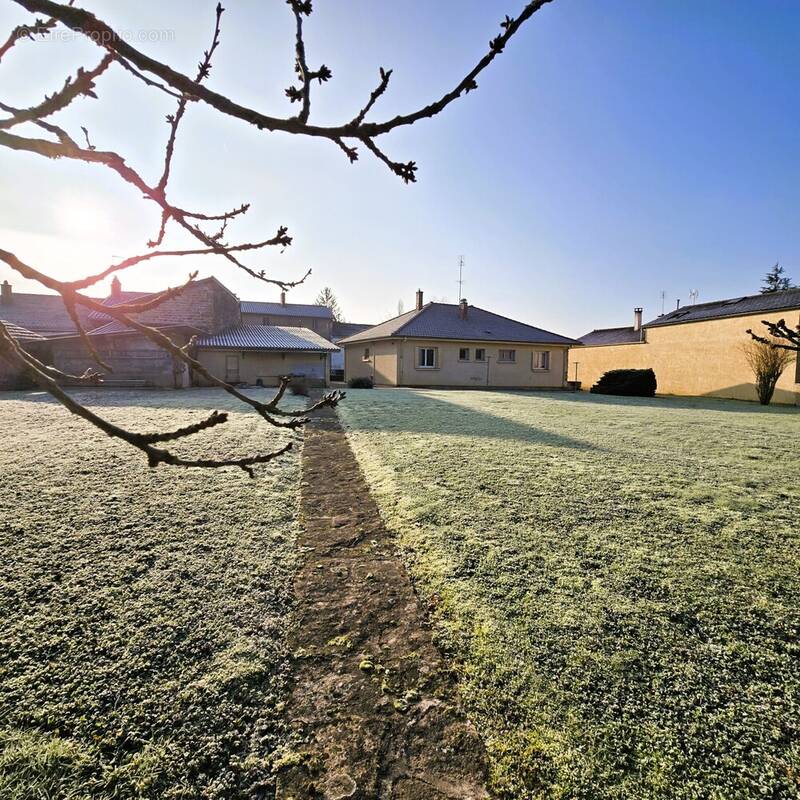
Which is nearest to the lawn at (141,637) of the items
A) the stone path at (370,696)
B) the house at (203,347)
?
the stone path at (370,696)

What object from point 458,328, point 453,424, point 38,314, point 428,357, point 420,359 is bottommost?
point 453,424

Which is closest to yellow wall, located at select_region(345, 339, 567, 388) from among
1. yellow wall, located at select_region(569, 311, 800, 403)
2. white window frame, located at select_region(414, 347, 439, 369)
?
white window frame, located at select_region(414, 347, 439, 369)

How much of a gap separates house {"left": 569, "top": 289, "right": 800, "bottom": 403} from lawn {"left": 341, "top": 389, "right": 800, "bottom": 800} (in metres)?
19.3

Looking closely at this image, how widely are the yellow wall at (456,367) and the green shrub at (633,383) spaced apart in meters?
4.39

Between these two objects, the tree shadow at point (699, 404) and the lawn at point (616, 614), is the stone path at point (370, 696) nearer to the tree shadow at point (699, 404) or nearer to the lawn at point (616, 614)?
the lawn at point (616, 614)

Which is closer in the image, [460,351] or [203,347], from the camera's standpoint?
[203,347]

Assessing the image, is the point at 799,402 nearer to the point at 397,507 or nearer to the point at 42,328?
the point at 397,507

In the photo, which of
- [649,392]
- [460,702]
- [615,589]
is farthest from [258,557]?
[649,392]

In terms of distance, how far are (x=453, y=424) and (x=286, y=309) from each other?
46128mm

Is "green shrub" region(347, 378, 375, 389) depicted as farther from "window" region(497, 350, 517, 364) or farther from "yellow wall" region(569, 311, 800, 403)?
"yellow wall" region(569, 311, 800, 403)

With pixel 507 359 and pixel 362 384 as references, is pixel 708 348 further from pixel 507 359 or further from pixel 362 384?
pixel 362 384

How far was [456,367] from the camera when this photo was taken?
81.7 ft

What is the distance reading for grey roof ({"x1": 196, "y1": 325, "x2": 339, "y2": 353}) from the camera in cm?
2300

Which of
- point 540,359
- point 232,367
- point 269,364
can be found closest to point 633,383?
point 540,359
